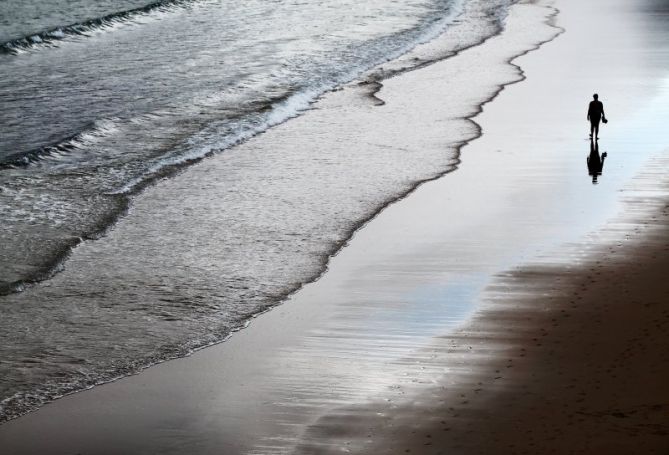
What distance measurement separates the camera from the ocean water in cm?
1223

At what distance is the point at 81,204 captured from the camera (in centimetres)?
1755

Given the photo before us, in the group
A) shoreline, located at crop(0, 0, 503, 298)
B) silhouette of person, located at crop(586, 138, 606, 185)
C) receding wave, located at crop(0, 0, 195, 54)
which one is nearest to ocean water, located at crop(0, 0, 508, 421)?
shoreline, located at crop(0, 0, 503, 298)

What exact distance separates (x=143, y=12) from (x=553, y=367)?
36.8m

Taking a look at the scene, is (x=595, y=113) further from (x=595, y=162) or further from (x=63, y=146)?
(x=63, y=146)

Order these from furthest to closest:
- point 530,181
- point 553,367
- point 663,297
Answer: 1. point 530,181
2. point 663,297
3. point 553,367

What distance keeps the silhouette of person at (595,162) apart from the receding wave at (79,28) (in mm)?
21759

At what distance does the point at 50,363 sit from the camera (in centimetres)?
1137

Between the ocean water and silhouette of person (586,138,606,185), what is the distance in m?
2.24

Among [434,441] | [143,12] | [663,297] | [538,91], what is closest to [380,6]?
[143,12]

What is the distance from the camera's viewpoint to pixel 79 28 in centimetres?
4038

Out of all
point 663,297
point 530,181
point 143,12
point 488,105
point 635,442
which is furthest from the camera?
point 143,12

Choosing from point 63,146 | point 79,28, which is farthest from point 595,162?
point 79,28

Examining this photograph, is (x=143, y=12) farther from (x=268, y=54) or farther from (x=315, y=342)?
(x=315, y=342)

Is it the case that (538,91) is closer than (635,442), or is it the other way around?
(635,442)
